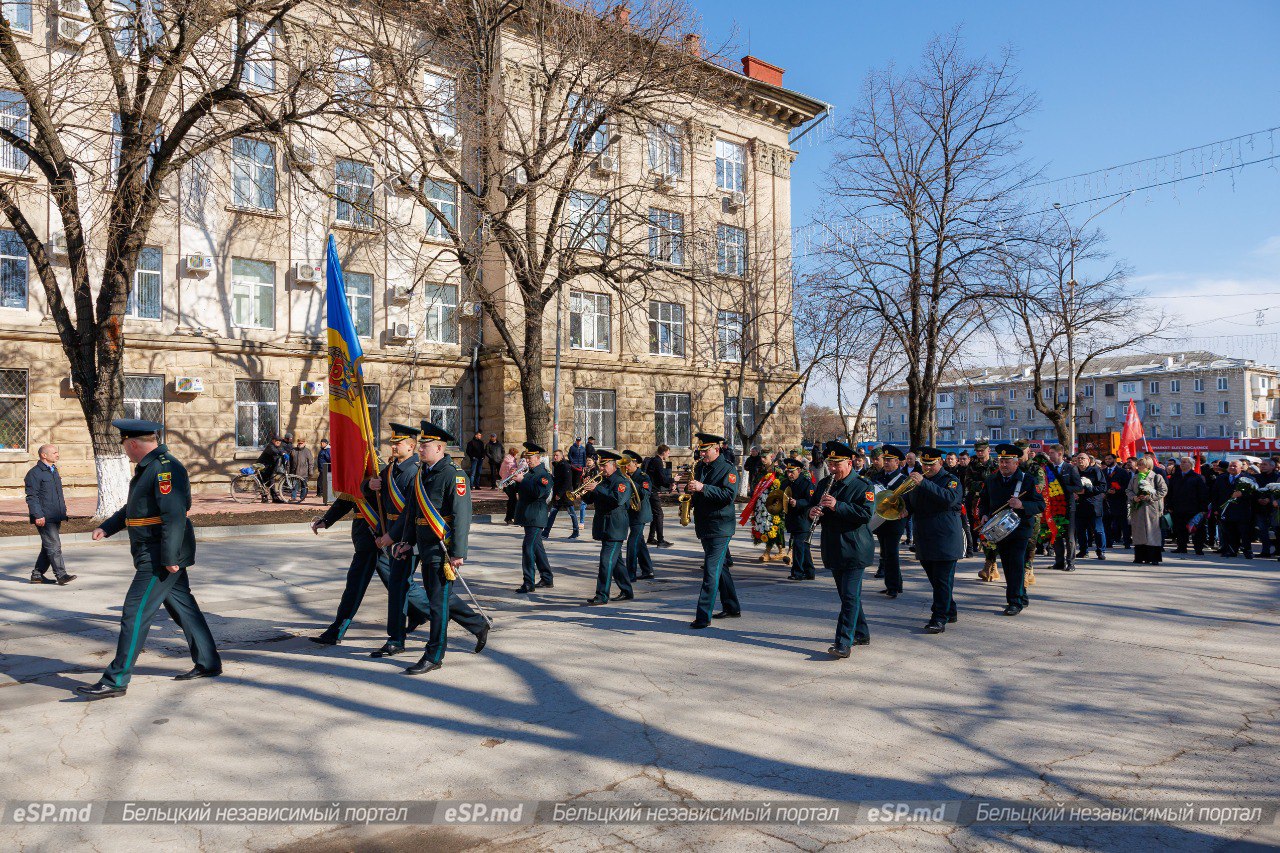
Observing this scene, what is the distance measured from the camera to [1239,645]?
8.02m

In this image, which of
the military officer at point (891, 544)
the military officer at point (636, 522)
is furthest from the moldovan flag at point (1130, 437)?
the military officer at point (636, 522)

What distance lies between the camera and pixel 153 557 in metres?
6.27

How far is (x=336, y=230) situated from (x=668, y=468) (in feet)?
47.8

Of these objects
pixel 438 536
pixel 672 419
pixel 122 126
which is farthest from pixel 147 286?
pixel 438 536

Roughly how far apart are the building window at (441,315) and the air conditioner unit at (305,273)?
3694 mm

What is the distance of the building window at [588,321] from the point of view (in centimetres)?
2997

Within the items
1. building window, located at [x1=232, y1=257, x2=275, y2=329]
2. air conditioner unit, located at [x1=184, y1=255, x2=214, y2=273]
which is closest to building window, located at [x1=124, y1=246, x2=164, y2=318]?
air conditioner unit, located at [x1=184, y1=255, x2=214, y2=273]

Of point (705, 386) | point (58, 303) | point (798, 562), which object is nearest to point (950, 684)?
point (798, 562)

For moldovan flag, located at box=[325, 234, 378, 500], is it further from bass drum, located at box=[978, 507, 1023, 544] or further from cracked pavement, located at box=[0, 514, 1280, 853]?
bass drum, located at box=[978, 507, 1023, 544]

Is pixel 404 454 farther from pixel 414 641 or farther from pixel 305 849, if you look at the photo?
pixel 305 849

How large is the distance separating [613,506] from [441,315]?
20551 mm

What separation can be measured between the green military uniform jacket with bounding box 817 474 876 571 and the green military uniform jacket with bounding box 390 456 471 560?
10.3 ft

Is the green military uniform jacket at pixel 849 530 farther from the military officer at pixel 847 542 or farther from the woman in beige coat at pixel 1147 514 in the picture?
the woman in beige coat at pixel 1147 514

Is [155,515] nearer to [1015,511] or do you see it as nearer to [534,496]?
[534,496]
